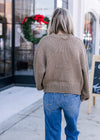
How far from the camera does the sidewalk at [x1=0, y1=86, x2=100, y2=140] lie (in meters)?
3.87

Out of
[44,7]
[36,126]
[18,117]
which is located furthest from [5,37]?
[36,126]

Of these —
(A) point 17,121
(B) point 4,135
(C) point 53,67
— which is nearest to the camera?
(C) point 53,67

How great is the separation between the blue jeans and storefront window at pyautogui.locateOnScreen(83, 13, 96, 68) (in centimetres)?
1033

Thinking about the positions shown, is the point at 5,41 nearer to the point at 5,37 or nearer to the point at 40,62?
the point at 5,37

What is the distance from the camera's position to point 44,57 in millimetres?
2467

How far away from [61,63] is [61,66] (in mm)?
28

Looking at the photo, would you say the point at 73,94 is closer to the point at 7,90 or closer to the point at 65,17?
the point at 65,17

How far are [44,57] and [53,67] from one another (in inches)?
5.2

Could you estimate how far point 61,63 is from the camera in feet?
7.95

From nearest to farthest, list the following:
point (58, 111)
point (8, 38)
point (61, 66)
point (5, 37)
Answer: point (61, 66)
point (58, 111)
point (5, 37)
point (8, 38)

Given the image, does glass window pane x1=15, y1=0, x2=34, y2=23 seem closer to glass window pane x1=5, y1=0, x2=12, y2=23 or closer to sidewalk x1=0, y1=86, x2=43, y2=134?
glass window pane x1=5, y1=0, x2=12, y2=23

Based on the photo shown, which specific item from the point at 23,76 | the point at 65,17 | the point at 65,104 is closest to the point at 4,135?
the point at 65,104

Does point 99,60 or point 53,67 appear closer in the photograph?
point 53,67

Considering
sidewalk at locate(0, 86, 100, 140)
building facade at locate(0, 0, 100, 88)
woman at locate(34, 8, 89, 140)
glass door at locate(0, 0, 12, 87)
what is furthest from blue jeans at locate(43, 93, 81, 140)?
building facade at locate(0, 0, 100, 88)
